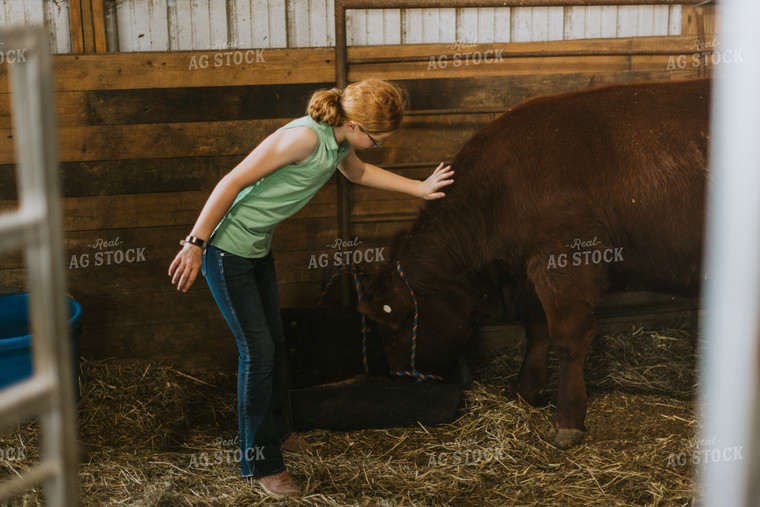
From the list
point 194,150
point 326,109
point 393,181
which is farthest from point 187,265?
point 194,150

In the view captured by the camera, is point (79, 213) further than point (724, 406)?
Yes

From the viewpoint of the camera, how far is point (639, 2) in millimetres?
3939

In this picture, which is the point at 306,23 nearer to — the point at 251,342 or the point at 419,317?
the point at 419,317

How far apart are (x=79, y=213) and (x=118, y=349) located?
31.5 inches

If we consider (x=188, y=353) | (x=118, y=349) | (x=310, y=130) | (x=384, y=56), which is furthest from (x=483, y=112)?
(x=118, y=349)

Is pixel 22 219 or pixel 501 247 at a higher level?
pixel 22 219

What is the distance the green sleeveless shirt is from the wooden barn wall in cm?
139

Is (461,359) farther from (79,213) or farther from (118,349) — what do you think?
(79,213)

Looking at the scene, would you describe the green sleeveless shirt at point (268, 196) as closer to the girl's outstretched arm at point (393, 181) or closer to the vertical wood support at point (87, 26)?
the girl's outstretched arm at point (393, 181)

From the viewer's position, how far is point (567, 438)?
10.7ft

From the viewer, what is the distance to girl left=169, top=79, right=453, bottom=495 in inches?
98.4

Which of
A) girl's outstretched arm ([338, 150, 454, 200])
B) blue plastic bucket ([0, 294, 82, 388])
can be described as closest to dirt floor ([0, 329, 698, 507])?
blue plastic bucket ([0, 294, 82, 388])

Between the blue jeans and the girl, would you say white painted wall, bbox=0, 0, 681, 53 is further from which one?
the blue jeans

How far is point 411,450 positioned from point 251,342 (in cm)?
99
